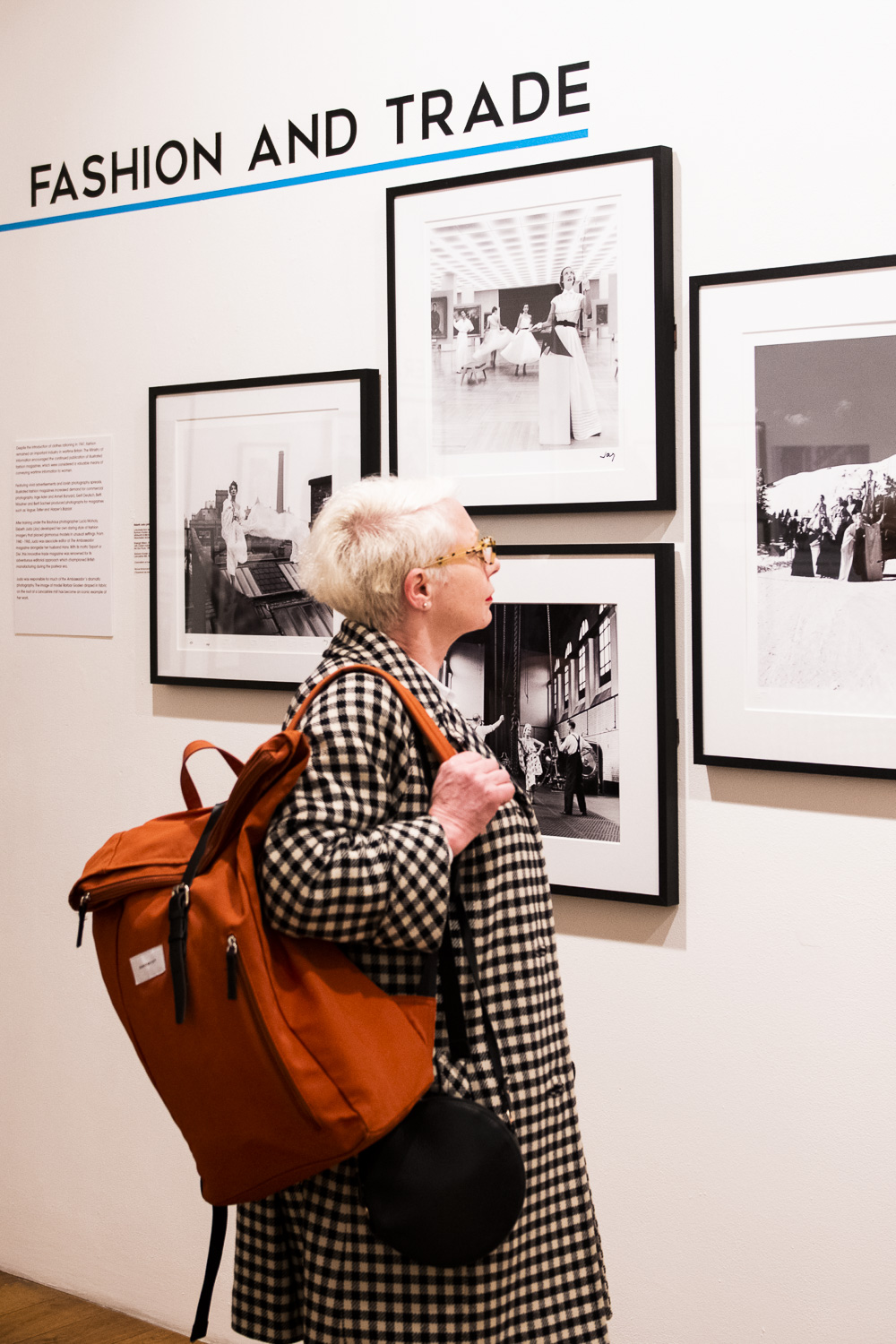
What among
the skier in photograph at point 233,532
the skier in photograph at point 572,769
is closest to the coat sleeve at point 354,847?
the skier in photograph at point 572,769

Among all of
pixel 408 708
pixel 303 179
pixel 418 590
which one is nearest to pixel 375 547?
pixel 418 590

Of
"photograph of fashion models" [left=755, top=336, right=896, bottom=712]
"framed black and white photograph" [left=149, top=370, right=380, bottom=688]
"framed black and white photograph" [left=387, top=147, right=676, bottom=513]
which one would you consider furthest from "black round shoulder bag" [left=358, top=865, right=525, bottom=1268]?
"framed black and white photograph" [left=149, top=370, right=380, bottom=688]

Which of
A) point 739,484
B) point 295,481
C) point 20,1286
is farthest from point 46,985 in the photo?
point 739,484

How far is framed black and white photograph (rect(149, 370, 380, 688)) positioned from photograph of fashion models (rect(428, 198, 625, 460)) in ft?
0.69

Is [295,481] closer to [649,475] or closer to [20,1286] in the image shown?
[649,475]

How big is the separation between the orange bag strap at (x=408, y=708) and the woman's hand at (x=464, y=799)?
3cm

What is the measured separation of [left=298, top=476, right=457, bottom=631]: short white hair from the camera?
148 centimetres

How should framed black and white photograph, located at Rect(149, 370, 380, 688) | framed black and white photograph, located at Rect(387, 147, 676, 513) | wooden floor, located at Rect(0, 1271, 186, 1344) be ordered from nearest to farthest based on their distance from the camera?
framed black and white photograph, located at Rect(387, 147, 676, 513), framed black and white photograph, located at Rect(149, 370, 380, 688), wooden floor, located at Rect(0, 1271, 186, 1344)

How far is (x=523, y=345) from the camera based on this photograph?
81.4 inches

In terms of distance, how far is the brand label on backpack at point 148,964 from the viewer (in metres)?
1.30

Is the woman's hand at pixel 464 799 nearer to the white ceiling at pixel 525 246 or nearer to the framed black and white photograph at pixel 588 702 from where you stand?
the framed black and white photograph at pixel 588 702

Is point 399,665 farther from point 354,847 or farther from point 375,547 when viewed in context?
point 354,847

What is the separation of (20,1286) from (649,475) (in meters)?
2.28

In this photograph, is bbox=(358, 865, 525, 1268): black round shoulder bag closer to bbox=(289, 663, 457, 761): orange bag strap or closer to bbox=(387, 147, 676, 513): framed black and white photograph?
bbox=(289, 663, 457, 761): orange bag strap
